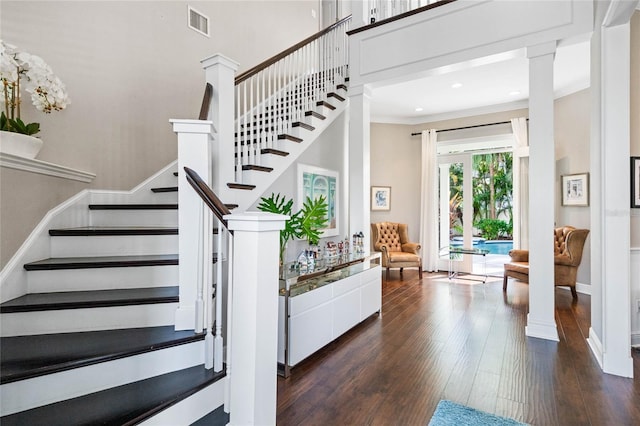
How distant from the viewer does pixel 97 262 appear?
82.3 inches

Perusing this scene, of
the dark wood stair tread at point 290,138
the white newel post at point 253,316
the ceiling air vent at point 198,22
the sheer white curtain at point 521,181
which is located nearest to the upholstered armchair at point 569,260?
the sheer white curtain at point 521,181

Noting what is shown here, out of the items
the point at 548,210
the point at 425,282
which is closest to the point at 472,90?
the point at 548,210

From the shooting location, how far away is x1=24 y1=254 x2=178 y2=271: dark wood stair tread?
203 cm

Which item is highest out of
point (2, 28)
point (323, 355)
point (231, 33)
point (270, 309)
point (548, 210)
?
point (231, 33)

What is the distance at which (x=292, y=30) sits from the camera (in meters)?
5.91

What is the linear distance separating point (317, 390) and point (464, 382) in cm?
106

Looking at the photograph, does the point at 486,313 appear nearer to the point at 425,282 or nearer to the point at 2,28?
the point at 425,282

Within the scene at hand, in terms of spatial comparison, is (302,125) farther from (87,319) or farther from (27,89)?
(87,319)

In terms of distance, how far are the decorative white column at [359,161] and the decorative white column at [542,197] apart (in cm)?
192

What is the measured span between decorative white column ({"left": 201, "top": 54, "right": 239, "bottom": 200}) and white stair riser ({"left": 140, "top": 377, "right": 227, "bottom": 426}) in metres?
1.62

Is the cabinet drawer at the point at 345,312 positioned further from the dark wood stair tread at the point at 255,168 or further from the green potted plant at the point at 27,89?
the green potted plant at the point at 27,89

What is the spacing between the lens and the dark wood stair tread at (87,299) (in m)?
1.79

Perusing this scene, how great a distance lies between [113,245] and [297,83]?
3126mm

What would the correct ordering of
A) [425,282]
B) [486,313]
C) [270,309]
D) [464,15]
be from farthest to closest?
[425,282] < [486,313] < [464,15] < [270,309]
